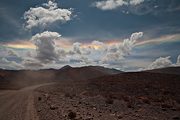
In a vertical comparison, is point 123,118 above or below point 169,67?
below

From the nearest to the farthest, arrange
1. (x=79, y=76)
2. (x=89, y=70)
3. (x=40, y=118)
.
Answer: (x=40, y=118) → (x=79, y=76) → (x=89, y=70)

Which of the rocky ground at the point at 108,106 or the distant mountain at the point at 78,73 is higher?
the distant mountain at the point at 78,73

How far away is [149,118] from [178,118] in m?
2.12

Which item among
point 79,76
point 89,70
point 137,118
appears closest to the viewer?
point 137,118

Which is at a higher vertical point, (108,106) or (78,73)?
(78,73)

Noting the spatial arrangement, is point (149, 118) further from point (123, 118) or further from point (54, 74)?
point (54, 74)

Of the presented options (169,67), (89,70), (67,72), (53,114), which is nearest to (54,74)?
(67,72)

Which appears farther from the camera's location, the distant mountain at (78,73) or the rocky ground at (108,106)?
the distant mountain at (78,73)

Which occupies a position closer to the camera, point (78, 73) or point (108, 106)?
point (108, 106)

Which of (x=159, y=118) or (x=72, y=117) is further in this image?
(x=159, y=118)

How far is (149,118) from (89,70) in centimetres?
14545

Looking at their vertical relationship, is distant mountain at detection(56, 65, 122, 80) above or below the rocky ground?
above

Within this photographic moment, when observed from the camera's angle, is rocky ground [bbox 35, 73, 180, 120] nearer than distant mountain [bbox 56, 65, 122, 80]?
Yes

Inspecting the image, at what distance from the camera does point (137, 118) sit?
16391mm
